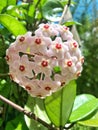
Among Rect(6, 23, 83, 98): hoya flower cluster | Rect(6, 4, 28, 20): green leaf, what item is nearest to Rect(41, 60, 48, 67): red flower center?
Rect(6, 23, 83, 98): hoya flower cluster

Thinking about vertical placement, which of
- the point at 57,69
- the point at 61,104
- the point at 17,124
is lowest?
the point at 17,124

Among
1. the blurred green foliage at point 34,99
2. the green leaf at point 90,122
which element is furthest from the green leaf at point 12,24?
the green leaf at point 90,122

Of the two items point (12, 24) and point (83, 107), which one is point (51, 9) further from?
point (83, 107)

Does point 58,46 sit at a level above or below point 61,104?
above

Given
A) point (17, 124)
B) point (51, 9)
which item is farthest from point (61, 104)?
point (51, 9)

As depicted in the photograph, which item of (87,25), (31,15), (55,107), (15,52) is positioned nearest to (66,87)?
(55,107)

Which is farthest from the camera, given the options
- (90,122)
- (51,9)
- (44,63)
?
(51,9)

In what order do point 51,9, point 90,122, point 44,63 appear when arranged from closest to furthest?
point 44,63
point 90,122
point 51,9
